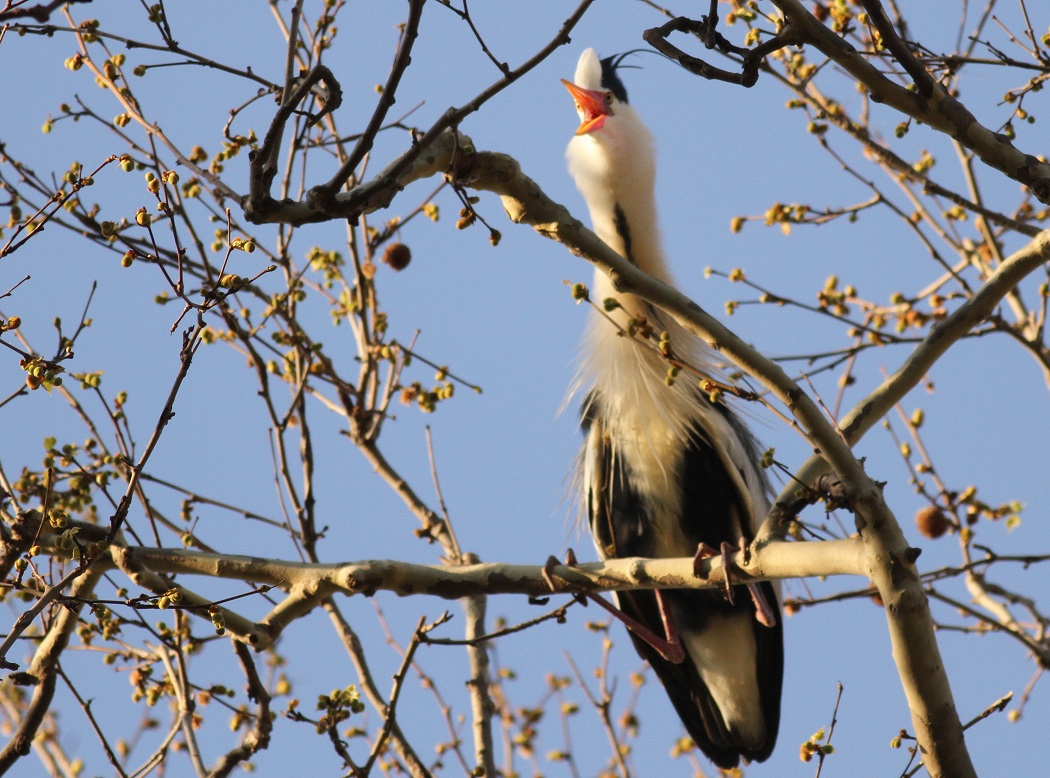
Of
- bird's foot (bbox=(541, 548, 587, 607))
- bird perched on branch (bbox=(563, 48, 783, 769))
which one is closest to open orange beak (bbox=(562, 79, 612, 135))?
bird perched on branch (bbox=(563, 48, 783, 769))

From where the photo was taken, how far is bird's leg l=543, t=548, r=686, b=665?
2.16 metres

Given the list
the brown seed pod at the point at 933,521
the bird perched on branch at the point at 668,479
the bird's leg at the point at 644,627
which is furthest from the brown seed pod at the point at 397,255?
the brown seed pod at the point at 933,521

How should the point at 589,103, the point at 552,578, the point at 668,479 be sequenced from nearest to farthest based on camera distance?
1. the point at 552,578
2. the point at 668,479
3. the point at 589,103

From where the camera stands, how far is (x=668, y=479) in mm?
3400

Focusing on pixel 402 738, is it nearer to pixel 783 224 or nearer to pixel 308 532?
pixel 308 532

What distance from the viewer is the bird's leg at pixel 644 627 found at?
7.10 feet

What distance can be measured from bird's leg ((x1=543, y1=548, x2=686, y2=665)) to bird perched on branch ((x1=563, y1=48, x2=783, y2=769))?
12mm

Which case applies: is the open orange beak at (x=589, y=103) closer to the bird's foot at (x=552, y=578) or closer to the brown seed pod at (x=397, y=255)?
the brown seed pod at (x=397, y=255)

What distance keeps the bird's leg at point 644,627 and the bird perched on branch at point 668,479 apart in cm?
1

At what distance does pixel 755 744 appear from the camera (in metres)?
3.55

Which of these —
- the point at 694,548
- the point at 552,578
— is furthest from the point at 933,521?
the point at 552,578

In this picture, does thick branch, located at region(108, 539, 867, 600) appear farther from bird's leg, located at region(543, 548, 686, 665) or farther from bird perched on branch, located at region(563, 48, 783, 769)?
bird perched on branch, located at region(563, 48, 783, 769)

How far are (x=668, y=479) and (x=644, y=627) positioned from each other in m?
0.45

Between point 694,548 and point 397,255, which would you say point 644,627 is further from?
A: point 397,255
